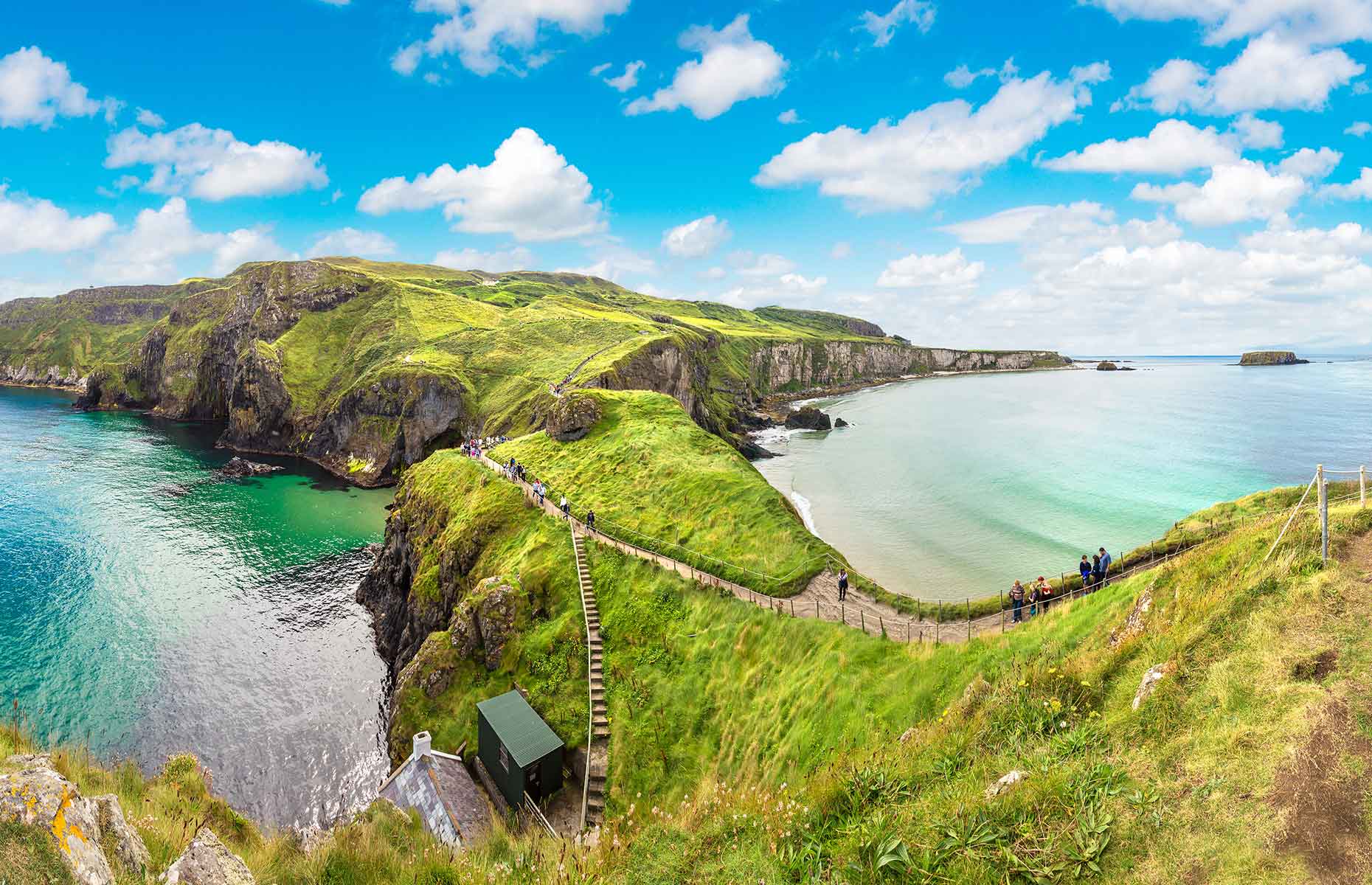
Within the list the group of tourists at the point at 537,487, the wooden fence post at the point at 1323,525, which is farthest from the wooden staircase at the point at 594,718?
the wooden fence post at the point at 1323,525

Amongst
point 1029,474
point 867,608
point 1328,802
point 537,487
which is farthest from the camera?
point 1029,474

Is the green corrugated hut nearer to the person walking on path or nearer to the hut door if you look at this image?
the hut door

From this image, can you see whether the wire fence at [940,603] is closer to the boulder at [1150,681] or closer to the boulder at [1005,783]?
the boulder at [1150,681]

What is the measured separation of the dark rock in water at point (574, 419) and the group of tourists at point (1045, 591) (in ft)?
132

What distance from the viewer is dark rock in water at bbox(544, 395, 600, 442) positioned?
56000 mm

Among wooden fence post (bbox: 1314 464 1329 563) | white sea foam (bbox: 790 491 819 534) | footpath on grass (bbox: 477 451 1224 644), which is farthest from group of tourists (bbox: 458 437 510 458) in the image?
wooden fence post (bbox: 1314 464 1329 563)

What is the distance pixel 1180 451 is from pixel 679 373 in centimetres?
8252

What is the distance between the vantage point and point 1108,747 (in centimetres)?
1041

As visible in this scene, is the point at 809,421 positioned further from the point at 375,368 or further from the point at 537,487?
the point at 537,487

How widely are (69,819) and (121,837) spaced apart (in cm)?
132

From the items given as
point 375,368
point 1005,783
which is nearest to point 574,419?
point 1005,783

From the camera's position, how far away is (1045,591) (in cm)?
2453

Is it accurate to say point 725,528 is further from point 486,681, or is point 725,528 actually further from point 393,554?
point 393,554

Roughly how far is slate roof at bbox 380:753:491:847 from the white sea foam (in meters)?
40.2
